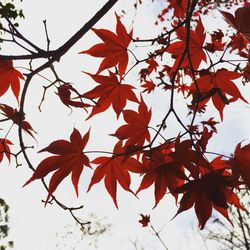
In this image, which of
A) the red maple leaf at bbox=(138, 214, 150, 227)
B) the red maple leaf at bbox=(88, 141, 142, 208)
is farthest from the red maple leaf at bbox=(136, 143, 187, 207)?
the red maple leaf at bbox=(138, 214, 150, 227)

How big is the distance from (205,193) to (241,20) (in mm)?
595

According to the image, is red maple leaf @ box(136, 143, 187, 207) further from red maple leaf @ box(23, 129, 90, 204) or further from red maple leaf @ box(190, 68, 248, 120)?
red maple leaf @ box(190, 68, 248, 120)

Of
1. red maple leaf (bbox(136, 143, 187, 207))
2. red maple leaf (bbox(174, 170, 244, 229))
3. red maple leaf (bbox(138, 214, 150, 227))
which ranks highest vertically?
red maple leaf (bbox(138, 214, 150, 227))

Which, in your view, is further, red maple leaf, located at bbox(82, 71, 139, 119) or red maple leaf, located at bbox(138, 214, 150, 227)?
red maple leaf, located at bbox(138, 214, 150, 227)

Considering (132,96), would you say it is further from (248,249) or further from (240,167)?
(248,249)

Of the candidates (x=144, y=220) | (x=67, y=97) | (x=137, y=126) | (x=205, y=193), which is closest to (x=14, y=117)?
(x=67, y=97)

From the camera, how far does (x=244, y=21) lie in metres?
1.06

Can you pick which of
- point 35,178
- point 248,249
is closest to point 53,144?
point 35,178

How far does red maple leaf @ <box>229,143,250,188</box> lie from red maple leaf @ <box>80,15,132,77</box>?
2.14ft

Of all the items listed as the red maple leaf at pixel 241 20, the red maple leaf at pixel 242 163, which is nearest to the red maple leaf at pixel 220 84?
the red maple leaf at pixel 241 20

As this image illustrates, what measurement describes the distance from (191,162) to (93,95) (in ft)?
1.78

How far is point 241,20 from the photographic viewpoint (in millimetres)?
1063

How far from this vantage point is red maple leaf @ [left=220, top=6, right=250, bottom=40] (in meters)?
1.04

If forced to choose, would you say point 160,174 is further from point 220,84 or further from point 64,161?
point 220,84
